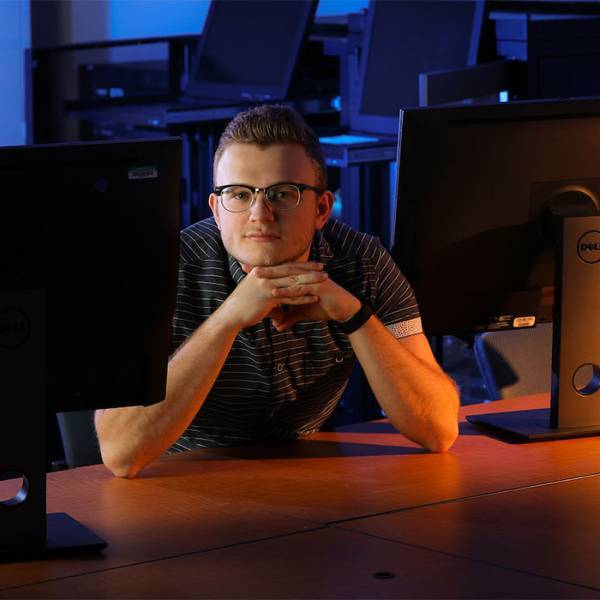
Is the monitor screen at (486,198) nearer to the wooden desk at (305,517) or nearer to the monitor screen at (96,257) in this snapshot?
the wooden desk at (305,517)

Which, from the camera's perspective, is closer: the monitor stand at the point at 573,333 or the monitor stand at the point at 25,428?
the monitor stand at the point at 25,428

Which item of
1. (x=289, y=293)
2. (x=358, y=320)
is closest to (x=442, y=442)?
(x=358, y=320)

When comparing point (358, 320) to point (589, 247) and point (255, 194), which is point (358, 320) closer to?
point (255, 194)

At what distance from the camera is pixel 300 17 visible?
4.45m

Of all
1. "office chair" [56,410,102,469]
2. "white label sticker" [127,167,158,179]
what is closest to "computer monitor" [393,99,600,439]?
"white label sticker" [127,167,158,179]

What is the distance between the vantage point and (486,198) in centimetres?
189

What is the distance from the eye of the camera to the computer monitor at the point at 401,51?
3783 mm

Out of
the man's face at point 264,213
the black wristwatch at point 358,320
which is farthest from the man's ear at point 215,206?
the black wristwatch at point 358,320

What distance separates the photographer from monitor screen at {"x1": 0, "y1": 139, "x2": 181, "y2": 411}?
1.43m

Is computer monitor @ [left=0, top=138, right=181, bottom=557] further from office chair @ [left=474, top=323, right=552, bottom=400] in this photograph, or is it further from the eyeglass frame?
office chair @ [left=474, top=323, right=552, bottom=400]

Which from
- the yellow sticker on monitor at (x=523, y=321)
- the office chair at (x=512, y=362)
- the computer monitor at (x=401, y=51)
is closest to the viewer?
the yellow sticker on monitor at (x=523, y=321)

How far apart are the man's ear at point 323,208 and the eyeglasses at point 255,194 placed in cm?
8

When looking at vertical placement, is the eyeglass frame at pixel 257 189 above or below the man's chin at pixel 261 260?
above

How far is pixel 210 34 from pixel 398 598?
3785 millimetres
